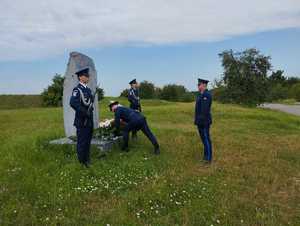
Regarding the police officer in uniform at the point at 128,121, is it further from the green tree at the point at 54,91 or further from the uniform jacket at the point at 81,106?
the green tree at the point at 54,91

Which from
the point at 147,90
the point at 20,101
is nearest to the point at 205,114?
the point at 20,101

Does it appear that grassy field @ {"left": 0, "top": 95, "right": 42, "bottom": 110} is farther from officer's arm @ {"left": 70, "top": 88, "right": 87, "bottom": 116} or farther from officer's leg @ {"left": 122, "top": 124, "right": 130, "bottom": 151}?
officer's arm @ {"left": 70, "top": 88, "right": 87, "bottom": 116}

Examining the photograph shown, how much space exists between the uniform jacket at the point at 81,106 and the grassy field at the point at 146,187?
992 millimetres

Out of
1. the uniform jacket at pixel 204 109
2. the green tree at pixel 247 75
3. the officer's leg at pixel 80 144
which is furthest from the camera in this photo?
the green tree at pixel 247 75

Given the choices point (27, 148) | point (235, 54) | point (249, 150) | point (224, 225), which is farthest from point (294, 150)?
point (235, 54)

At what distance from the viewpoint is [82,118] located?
8.04 meters

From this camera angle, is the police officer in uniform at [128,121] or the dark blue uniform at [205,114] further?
the police officer in uniform at [128,121]

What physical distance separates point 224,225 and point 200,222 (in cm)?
36

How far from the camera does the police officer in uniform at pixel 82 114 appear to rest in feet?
26.2

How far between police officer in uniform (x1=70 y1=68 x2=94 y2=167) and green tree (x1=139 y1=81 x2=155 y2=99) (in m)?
58.7

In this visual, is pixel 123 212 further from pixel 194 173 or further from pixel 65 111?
pixel 65 111

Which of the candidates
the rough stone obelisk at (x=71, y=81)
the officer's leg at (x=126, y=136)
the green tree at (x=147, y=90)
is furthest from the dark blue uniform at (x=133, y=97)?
the green tree at (x=147, y=90)

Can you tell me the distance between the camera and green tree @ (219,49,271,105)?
137 feet

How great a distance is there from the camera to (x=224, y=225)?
216 inches
